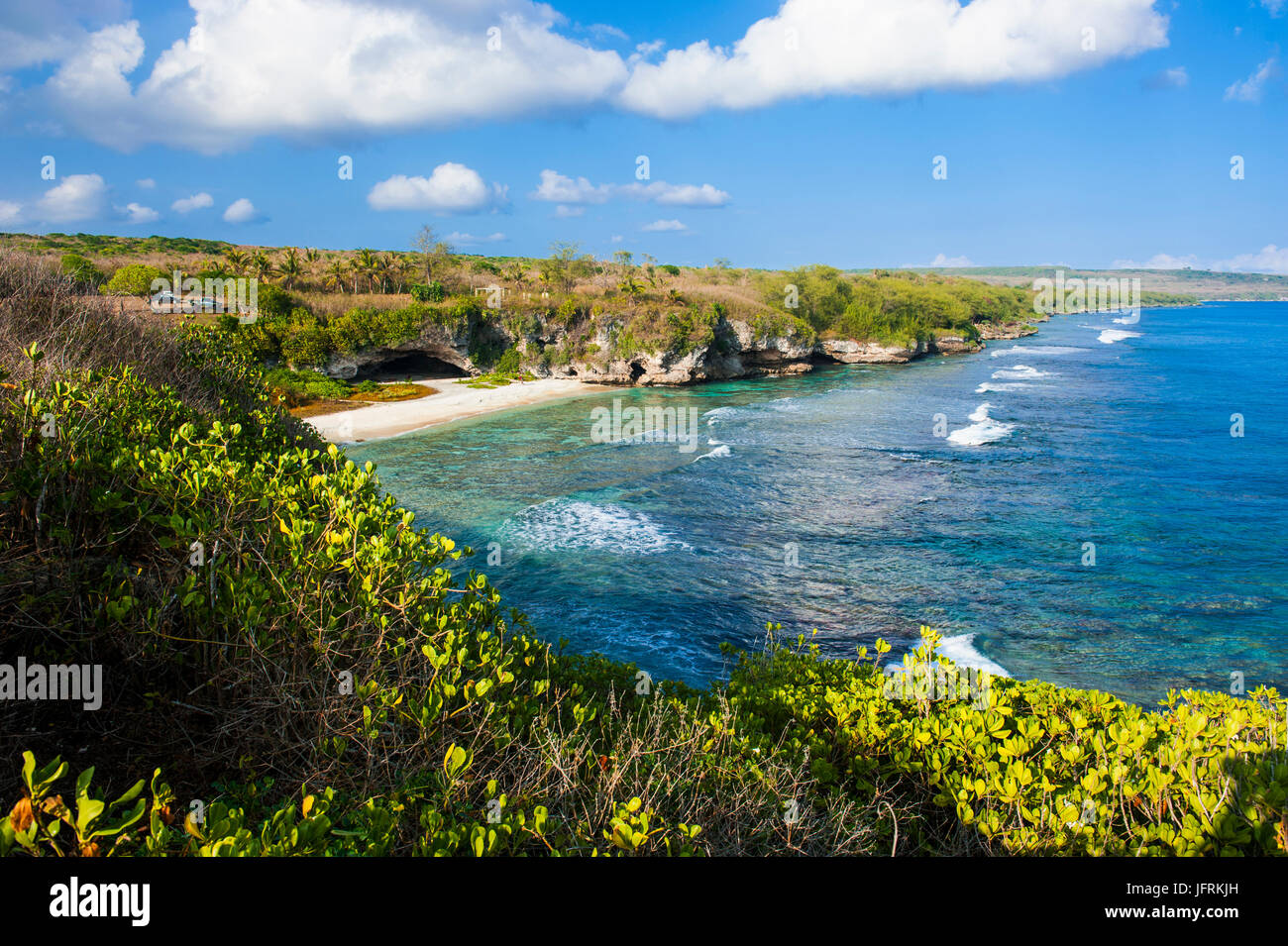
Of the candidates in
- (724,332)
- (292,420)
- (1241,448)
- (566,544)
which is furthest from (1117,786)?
(724,332)

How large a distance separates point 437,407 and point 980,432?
109 feet

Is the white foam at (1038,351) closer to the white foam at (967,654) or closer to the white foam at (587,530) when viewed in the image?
the white foam at (587,530)

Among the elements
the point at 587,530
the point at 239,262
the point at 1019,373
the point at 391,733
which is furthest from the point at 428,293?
the point at 391,733

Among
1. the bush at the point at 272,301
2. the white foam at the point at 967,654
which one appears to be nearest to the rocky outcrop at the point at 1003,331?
the bush at the point at 272,301

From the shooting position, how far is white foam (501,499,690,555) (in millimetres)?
22172

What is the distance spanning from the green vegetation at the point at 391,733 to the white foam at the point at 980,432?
31.6 metres

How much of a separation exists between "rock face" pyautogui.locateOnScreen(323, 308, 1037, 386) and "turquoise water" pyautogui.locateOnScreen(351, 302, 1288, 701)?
12621mm

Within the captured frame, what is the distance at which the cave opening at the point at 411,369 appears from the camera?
54500mm

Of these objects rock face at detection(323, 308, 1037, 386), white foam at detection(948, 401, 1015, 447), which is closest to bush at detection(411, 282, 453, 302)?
rock face at detection(323, 308, 1037, 386)

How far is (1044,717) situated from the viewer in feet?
22.8

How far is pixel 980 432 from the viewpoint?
128 ft

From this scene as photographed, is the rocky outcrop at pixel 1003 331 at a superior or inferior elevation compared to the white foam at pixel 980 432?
superior

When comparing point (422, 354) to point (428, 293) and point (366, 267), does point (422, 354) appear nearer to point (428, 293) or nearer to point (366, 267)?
point (428, 293)

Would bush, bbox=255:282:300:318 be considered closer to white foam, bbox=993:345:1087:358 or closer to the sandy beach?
the sandy beach
